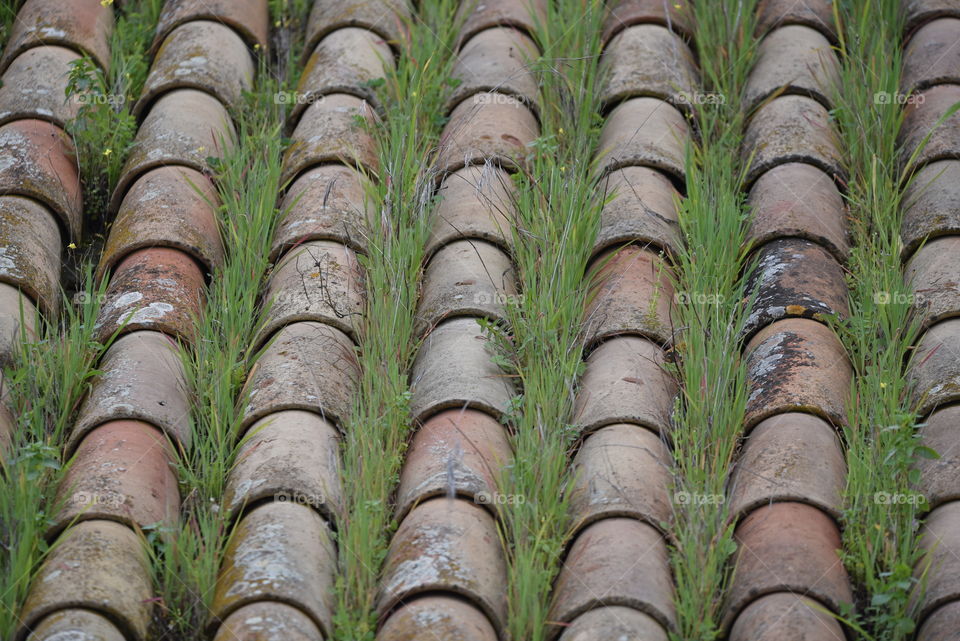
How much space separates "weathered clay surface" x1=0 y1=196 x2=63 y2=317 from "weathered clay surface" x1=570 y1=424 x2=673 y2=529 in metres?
1.94

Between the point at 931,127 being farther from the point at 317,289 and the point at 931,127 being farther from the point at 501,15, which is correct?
the point at 317,289

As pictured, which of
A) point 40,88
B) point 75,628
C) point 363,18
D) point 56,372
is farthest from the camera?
point 363,18

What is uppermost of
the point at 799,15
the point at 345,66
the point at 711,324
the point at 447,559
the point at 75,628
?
the point at 799,15

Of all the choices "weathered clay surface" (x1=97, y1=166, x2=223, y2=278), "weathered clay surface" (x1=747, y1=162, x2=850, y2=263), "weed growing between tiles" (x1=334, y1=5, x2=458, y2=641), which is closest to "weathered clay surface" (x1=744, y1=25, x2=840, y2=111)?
"weathered clay surface" (x1=747, y1=162, x2=850, y2=263)

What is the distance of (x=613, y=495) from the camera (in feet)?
12.4

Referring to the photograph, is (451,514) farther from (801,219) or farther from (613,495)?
(801,219)

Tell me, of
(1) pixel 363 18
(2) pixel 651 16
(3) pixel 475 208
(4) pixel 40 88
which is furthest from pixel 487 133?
(4) pixel 40 88

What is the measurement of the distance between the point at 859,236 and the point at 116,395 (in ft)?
8.71

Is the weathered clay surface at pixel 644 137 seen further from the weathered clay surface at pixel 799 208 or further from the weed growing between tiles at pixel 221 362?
the weed growing between tiles at pixel 221 362

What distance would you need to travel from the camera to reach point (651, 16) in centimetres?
559

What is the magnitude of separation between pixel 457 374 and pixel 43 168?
6.14ft

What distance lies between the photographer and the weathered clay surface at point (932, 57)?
518 cm

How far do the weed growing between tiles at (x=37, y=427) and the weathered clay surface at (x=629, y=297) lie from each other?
1.65 metres

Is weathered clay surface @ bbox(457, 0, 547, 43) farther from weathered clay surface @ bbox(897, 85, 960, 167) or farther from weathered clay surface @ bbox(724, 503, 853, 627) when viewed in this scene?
weathered clay surface @ bbox(724, 503, 853, 627)
